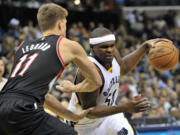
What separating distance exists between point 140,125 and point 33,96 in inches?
202

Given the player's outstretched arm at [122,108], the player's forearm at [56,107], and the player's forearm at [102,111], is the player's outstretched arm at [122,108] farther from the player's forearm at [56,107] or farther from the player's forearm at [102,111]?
the player's forearm at [56,107]

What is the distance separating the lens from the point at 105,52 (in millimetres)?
4633

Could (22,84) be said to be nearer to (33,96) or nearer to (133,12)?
(33,96)

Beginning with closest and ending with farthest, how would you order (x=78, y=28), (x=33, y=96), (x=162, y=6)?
(x=33, y=96) → (x=78, y=28) → (x=162, y=6)

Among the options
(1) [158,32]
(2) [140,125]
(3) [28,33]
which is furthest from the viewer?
(1) [158,32]

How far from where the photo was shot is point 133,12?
1884cm

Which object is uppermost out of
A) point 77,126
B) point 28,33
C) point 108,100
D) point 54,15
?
point 54,15

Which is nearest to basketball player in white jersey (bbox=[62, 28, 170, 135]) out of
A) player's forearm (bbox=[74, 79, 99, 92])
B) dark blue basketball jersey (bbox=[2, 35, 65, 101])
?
player's forearm (bbox=[74, 79, 99, 92])

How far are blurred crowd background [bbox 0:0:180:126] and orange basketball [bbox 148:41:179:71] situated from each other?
1831 mm

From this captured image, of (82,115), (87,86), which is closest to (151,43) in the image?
(87,86)

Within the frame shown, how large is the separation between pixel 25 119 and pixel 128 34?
14717 millimetres

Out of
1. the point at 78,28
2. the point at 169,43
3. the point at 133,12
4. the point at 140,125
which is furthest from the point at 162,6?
the point at 169,43

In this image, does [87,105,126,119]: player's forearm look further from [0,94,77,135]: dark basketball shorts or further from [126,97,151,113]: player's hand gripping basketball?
[0,94,77,135]: dark basketball shorts

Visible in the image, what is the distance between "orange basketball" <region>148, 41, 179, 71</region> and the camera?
4.96 meters
